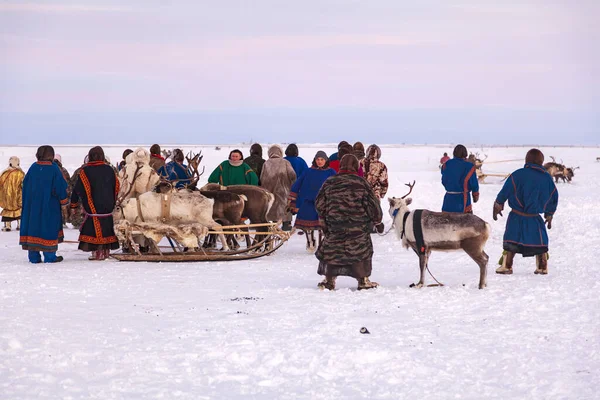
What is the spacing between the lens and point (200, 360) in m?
5.48

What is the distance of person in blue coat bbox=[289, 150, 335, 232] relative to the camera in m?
11.4

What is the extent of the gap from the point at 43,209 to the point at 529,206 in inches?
254

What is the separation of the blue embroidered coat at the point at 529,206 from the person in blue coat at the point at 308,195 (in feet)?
9.86

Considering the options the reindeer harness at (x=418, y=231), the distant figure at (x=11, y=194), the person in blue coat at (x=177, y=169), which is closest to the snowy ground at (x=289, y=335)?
the reindeer harness at (x=418, y=231)

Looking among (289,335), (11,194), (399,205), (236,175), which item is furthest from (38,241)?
(289,335)

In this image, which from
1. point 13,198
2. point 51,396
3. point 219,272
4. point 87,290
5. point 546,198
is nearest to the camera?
point 51,396

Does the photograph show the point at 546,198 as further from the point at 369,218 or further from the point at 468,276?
the point at 369,218

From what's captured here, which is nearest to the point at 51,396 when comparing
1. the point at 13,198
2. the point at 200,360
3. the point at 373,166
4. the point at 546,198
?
the point at 200,360

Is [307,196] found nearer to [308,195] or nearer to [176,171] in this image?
[308,195]

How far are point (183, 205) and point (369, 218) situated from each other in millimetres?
3454

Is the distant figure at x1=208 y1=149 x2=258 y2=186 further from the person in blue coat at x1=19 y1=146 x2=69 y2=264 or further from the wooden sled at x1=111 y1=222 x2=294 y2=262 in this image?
the person in blue coat at x1=19 y1=146 x2=69 y2=264

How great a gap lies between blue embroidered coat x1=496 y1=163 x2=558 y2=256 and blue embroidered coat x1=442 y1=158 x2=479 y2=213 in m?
2.22

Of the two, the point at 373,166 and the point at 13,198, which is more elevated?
the point at 373,166

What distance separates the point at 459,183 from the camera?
11.6 meters
